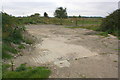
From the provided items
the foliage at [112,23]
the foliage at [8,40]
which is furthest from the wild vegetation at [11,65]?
the foliage at [112,23]

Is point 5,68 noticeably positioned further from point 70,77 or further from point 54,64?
point 70,77

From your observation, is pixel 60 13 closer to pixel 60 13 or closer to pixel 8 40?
pixel 60 13

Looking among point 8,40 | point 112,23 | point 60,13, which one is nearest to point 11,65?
point 8,40

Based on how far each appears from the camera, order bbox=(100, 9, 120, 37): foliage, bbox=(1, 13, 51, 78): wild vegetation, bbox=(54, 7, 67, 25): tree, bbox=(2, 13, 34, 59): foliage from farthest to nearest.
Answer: bbox=(54, 7, 67, 25): tree
bbox=(100, 9, 120, 37): foliage
bbox=(2, 13, 34, 59): foliage
bbox=(1, 13, 51, 78): wild vegetation

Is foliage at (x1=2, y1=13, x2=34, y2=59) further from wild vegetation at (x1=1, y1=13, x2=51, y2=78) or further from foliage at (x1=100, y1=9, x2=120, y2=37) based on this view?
foliage at (x1=100, y1=9, x2=120, y2=37)

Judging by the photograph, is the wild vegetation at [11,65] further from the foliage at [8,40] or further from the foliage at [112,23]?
the foliage at [112,23]

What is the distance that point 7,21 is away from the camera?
7.79 m

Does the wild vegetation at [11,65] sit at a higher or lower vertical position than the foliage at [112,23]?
lower

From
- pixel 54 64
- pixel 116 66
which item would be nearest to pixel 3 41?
pixel 54 64

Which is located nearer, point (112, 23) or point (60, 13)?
point (112, 23)

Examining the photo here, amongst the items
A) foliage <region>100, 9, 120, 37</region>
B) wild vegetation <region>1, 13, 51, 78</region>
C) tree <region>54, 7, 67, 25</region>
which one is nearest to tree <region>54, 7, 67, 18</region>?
tree <region>54, 7, 67, 25</region>

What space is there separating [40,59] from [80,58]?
1477 mm

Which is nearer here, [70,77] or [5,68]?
[70,77]

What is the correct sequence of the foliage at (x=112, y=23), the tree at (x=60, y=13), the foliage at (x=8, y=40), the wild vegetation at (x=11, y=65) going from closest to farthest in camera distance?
the wild vegetation at (x=11, y=65) → the foliage at (x=8, y=40) → the foliage at (x=112, y=23) → the tree at (x=60, y=13)
